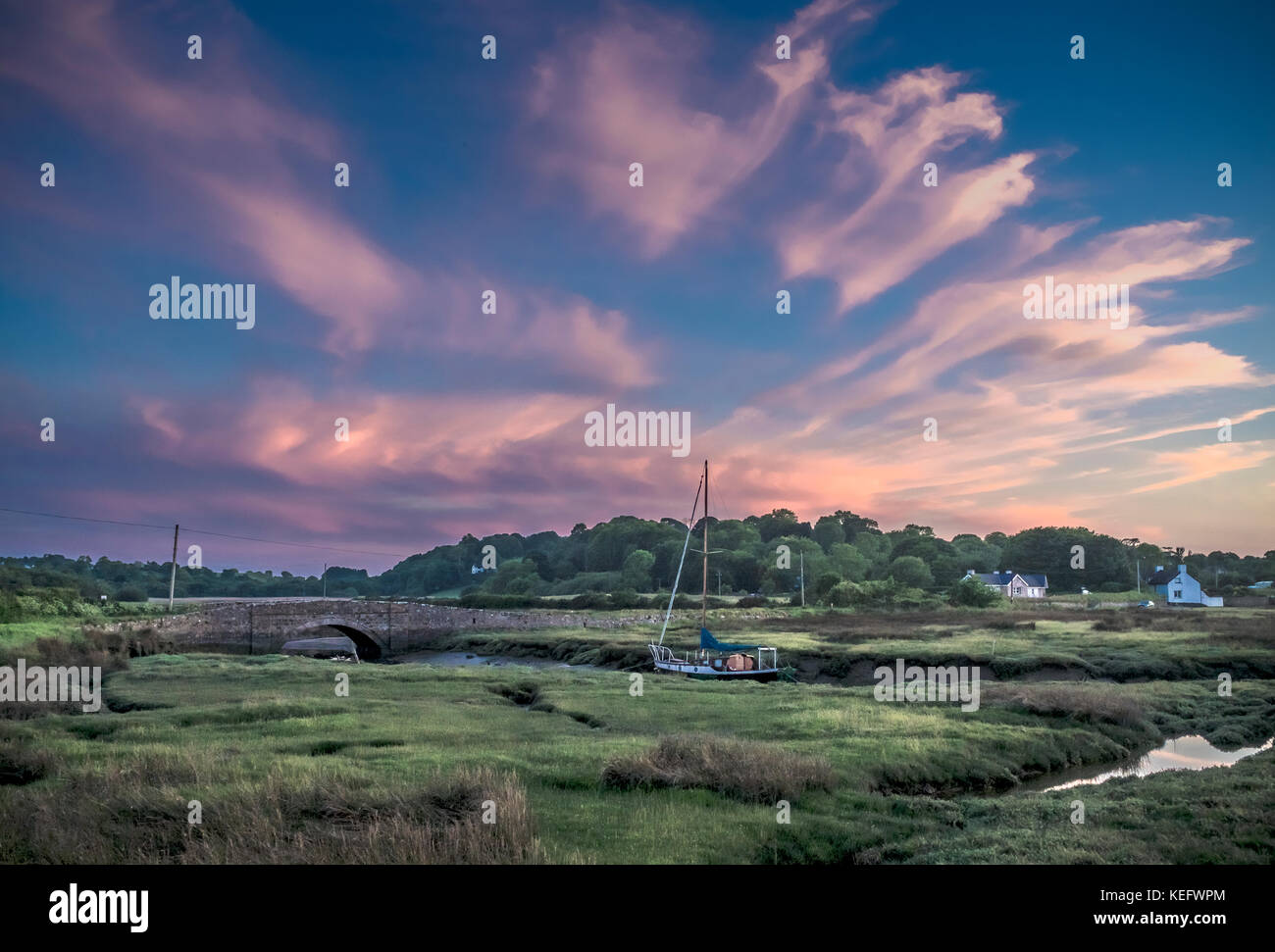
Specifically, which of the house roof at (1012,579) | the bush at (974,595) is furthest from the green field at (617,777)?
the house roof at (1012,579)

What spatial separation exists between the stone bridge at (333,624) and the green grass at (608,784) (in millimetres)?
50498

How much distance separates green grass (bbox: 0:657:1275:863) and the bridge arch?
190 ft

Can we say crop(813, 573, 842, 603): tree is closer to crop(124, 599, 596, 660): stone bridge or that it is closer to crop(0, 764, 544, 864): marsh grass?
crop(124, 599, 596, 660): stone bridge

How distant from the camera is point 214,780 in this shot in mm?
16531

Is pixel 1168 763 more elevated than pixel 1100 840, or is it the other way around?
pixel 1100 840

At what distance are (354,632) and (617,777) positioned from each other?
80.8m

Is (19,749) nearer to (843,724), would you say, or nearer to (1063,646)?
(843,724)

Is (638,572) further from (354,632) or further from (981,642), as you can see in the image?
(981,642)

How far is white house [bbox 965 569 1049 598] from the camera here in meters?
156

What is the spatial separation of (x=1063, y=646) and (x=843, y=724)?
1517 inches

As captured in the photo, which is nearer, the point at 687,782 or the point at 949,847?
the point at 949,847
